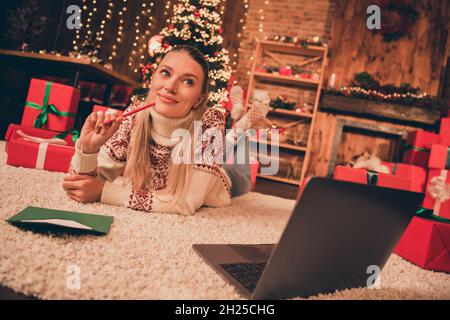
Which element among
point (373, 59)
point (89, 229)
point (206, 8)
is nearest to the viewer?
point (89, 229)

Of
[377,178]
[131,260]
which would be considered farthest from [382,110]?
[131,260]

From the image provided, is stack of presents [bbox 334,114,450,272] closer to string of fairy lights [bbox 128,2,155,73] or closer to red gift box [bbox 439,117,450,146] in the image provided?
red gift box [bbox 439,117,450,146]

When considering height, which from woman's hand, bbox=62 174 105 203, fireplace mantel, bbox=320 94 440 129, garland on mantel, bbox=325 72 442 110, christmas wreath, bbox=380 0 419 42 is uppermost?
christmas wreath, bbox=380 0 419 42

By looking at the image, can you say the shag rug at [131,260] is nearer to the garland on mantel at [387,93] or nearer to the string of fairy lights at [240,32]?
the garland on mantel at [387,93]

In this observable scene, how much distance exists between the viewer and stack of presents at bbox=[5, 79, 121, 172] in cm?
146

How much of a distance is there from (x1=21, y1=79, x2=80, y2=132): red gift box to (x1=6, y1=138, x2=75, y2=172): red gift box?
1.85 ft

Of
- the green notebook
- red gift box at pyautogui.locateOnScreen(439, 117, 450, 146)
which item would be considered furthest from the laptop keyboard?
red gift box at pyautogui.locateOnScreen(439, 117, 450, 146)

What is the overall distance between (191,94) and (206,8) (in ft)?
7.59

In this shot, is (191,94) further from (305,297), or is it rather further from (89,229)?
(305,297)

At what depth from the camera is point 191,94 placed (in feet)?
3.41

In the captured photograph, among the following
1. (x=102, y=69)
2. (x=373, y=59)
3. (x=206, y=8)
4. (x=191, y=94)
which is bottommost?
(x=191, y=94)

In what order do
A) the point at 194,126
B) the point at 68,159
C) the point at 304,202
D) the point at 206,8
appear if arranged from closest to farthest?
the point at 304,202, the point at 194,126, the point at 68,159, the point at 206,8

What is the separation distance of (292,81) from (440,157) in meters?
2.00
